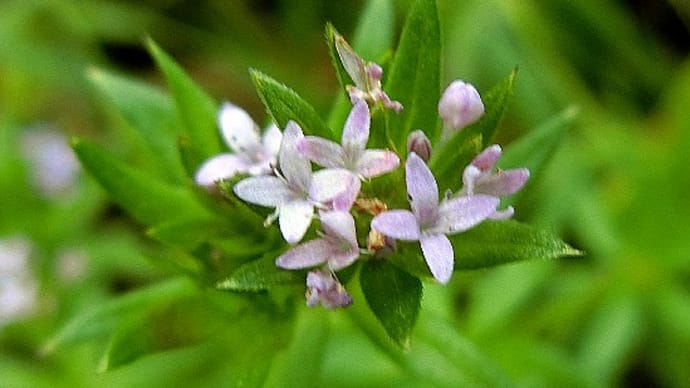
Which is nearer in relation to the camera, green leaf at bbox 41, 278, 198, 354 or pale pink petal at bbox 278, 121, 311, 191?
pale pink petal at bbox 278, 121, 311, 191

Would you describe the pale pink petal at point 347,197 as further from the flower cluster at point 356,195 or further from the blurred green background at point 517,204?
the blurred green background at point 517,204

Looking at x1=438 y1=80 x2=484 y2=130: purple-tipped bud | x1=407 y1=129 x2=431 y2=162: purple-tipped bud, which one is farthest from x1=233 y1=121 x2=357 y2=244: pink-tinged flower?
x1=438 y1=80 x2=484 y2=130: purple-tipped bud

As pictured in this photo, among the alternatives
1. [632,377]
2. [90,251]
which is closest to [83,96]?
[90,251]

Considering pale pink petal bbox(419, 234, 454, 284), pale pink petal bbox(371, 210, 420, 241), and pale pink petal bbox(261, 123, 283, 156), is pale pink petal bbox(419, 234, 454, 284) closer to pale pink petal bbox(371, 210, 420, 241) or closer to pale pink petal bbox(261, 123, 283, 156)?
pale pink petal bbox(371, 210, 420, 241)

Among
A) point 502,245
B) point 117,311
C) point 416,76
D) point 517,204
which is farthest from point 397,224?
point 517,204

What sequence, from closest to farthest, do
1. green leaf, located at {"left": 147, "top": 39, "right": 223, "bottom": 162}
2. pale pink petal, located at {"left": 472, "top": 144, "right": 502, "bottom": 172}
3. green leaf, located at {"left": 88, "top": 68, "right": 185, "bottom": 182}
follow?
1. pale pink petal, located at {"left": 472, "top": 144, "right": 502, "bottom": 172}
2. green leaf, located at {"left": 147, "top": 39, "right": 223, "bottom": 162}
3. green leaf, located at {"left": 88, "top": 68, "right": 185, "bottom": 182}

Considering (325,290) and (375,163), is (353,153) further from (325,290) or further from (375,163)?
(325,290)

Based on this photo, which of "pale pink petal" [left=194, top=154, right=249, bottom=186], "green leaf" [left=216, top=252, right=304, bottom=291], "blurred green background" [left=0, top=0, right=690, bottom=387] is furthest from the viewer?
"blurred green background" [left=0, top=0, right=690, bottom=387]
